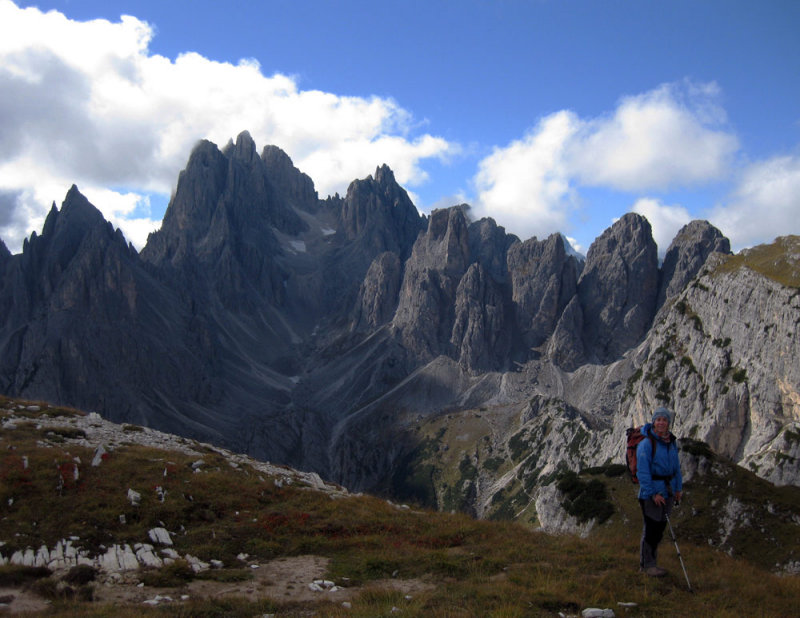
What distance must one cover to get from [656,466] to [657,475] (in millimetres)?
249

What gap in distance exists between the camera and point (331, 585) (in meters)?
15.7

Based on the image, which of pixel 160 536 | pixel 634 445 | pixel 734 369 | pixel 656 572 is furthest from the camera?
pixel 734 369

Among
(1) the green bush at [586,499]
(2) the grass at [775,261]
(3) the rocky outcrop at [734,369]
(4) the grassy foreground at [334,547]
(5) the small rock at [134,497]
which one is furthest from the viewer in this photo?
(2) the grass at [775,261]

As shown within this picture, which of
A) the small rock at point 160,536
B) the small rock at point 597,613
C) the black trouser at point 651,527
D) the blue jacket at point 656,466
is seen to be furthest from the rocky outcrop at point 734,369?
the small rock at point 160,536

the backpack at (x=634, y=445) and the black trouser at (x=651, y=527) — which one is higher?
the backpack at (x=634, y=445)

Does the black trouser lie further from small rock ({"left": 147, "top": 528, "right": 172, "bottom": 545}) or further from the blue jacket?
small rock ({"left": 147, "top": 528, "right": 172, "bottom": 545})

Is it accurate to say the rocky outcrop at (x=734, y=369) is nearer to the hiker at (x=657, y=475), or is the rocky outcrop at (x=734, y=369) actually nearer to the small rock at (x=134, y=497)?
the hiker at (x=657, y=475)

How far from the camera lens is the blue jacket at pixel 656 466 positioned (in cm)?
1539

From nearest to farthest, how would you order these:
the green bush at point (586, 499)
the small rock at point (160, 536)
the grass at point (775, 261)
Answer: the small rock at point (160, 536) → the green bush at point (586, 499) → the grass at point (775, 261)

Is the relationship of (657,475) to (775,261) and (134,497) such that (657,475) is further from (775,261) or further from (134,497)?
(775,261)

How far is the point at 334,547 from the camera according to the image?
62.7ft

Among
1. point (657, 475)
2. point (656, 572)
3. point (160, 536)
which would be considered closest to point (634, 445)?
point (657, 475)

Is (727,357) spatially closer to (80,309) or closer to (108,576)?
(108,576)

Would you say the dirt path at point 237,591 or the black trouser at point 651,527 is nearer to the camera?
the dirt path at point 237,591
